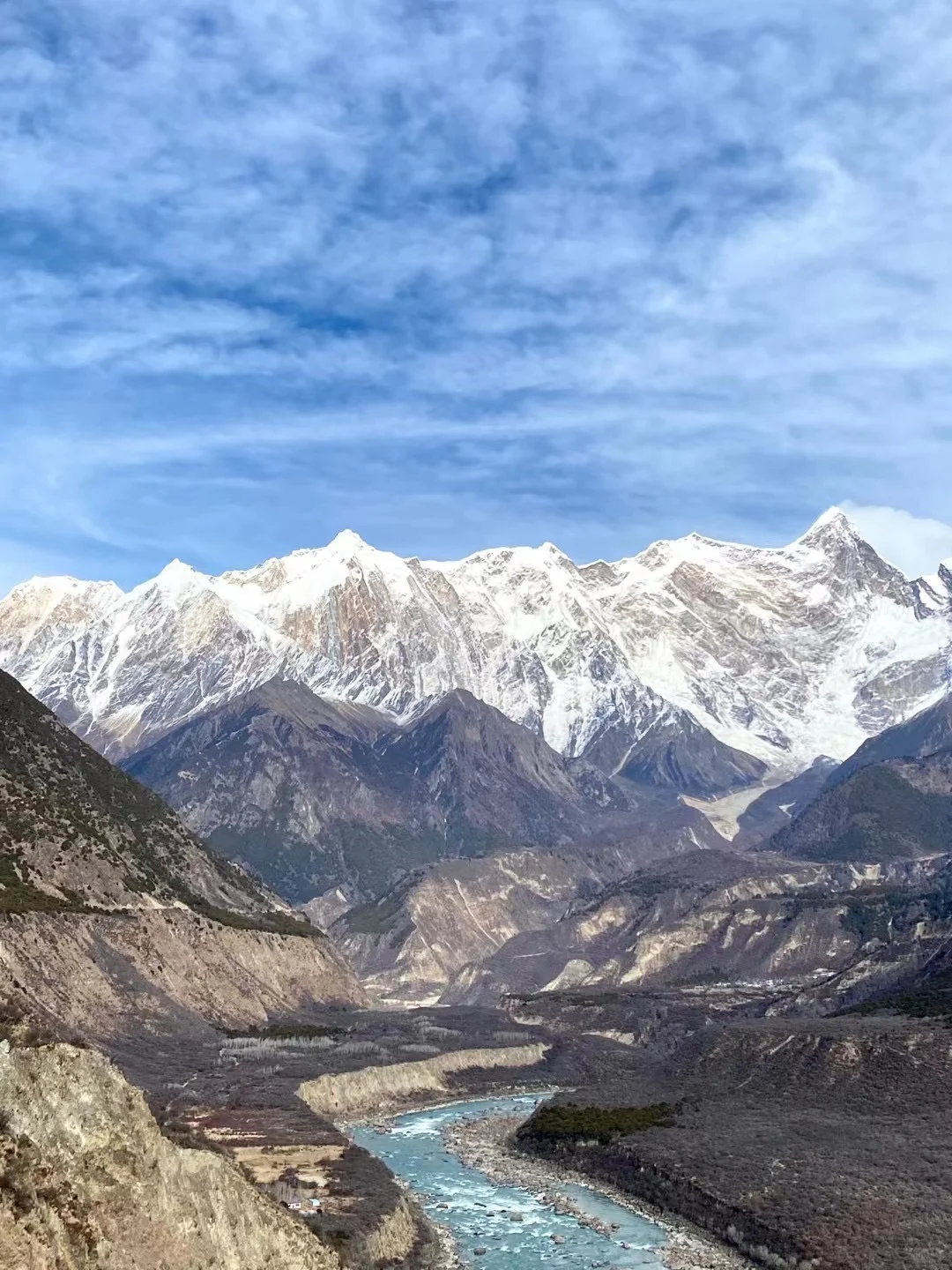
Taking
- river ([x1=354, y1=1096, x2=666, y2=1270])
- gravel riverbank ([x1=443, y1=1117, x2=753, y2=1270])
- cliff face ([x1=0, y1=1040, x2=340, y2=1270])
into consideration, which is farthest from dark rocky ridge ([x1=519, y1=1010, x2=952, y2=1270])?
cliff face ([x1=0, y1=1040, x2=340, y2=1270])

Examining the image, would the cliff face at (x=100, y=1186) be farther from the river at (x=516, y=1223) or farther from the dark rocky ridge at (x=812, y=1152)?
the dark rocky ridge at (x=812, y=1152)

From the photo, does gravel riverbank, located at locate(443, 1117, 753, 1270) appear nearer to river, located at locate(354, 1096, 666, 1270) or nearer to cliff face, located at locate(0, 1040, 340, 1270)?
river, located at locate(354, 1096, 666, 1270)

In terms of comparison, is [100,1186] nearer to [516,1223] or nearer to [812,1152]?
[516,1223]

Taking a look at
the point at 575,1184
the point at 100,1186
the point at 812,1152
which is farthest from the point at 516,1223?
the point at 100,1186

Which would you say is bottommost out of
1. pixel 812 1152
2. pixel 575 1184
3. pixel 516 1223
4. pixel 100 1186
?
pixel 575 1184

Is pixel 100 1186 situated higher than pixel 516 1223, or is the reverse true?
pixel 100 1186

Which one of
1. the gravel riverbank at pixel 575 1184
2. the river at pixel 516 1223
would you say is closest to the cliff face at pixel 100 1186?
the river at pixel 516 1223
